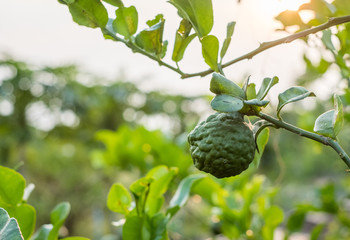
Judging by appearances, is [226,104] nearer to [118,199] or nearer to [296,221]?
[118,199]

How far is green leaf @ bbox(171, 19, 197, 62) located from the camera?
0.38m

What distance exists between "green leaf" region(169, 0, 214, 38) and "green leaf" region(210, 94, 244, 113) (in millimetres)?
93

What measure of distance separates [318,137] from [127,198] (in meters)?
0.29

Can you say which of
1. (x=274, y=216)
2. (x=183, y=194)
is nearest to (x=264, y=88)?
(x=183, y=194)

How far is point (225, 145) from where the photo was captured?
1.07 feet

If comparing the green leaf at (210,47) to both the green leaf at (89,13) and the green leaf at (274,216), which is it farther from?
the green leaf at (274,216)

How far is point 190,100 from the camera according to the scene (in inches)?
309

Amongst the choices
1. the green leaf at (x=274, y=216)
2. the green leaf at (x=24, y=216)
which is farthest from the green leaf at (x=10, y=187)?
the green leaf at (x=274, y=216)

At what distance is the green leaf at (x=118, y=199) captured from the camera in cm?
51

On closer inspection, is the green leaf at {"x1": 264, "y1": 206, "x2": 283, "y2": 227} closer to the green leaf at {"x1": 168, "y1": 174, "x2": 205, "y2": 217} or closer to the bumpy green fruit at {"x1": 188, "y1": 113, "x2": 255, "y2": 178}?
the green leaf at {"x1": 168, "y1": 174, "x2": 205, "y2": 217}

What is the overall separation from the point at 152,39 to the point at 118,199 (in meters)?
0.24

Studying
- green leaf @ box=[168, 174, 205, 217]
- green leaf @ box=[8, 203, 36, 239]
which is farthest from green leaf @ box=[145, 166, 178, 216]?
green leaf @ box=[8, 203, 36, 239]

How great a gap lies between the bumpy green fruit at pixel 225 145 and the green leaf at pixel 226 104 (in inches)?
2.0

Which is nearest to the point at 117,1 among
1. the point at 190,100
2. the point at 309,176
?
the point at 190,100
